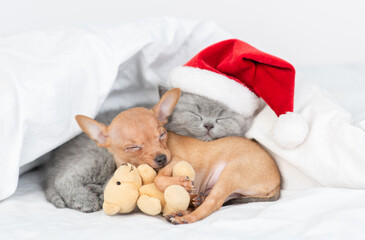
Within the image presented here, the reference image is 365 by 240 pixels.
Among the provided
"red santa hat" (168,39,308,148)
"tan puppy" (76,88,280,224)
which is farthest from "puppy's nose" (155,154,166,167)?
"red santa hat" (168,39,308,148)

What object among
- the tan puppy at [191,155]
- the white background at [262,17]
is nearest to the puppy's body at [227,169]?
the tan puppy at [191,155]

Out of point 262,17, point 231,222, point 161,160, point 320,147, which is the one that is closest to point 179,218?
point 231,222

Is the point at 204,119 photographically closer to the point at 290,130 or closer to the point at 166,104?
the point at 166,104

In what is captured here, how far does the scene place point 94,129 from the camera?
1.79m

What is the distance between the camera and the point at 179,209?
5.09 feet

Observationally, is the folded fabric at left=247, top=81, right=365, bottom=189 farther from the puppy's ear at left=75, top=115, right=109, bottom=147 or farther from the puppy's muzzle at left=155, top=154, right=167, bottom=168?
the puppy's ear at left=75, top=115, right=109, bottom=147

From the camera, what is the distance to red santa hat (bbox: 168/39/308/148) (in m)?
1.76

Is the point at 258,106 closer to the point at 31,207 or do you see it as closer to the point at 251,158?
the point at 251,158

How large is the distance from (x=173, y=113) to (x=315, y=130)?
583mm

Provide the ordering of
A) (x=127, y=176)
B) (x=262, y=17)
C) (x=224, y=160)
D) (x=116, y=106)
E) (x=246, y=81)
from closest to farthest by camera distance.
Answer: (x=127, y=176) → (x=224, y=160) → (x=246, y=81) → (x=116, y=106) → (x=262, y=17)

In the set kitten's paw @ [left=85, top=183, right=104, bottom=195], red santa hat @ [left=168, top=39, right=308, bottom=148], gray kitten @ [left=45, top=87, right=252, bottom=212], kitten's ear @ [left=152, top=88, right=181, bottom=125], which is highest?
red santa hat @ [left=168, top=39, right=308, bottom=148]

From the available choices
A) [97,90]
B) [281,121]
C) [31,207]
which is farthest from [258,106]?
[31,207]

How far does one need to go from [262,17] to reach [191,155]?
1661 millimetres

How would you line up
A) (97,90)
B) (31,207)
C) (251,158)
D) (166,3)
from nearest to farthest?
(31,207) < (251,158) < (97,90) < (166,3)
